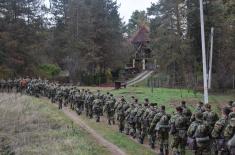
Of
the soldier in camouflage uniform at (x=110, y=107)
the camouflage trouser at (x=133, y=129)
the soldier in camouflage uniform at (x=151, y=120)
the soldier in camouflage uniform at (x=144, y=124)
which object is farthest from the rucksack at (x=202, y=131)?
the soldier in camouflage uniform at (x=110, y=107)

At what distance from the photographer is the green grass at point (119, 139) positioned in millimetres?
22078

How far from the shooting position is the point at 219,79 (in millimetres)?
54875

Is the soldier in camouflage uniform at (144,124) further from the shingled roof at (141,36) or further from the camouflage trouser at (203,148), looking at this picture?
the shingled roof at (141,36)

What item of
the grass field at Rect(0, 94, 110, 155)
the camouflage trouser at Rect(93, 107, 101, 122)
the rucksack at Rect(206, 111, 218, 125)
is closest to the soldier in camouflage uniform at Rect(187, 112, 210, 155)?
the rucksack at Rect(206, 111, 218, 125)

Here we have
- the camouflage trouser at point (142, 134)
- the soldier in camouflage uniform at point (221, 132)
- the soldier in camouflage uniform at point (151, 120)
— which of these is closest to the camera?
the soldier in camouflage uniform at point (221, 132)

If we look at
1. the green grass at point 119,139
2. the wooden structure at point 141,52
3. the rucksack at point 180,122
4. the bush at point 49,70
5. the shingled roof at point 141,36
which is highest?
the shingled roof at point 141,36

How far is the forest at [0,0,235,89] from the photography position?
176 feet

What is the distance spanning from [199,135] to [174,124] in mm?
1763

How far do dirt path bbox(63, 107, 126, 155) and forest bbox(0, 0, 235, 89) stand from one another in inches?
803

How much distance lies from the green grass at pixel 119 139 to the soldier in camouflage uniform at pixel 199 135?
11.3ft

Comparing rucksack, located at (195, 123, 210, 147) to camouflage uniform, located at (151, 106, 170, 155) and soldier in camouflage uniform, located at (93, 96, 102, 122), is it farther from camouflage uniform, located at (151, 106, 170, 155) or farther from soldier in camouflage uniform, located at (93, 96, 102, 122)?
soldier in camouflage uniform, located at (93, 96, 102, 122)

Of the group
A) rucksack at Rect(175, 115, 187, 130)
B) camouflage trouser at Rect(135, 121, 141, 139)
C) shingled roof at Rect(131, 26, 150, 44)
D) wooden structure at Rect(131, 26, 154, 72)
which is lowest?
camouflage trouser at Rect(135, 121, 141, 139)

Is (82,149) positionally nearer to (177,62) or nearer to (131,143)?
(131,143)

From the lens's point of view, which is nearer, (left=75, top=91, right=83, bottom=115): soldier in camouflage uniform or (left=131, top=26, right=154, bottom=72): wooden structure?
(left=75, top=91, right=83, bottom=115): soldier in camouflage uniform
